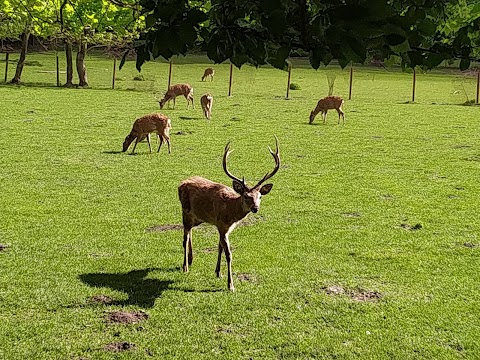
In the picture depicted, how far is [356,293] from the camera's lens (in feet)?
21.8

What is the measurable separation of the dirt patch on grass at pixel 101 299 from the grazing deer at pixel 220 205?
1102 mm

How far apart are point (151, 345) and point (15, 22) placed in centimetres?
2628

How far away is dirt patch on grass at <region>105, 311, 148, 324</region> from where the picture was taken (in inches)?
231

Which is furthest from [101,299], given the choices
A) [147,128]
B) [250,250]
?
[147,128]

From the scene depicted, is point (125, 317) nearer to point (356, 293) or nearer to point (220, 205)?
point (220, 205)

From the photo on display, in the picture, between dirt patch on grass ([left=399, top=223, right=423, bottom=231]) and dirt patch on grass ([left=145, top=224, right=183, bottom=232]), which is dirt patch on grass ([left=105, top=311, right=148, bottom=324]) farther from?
dirt patch on grass ([left=399, top=223, right=423, bottom=231])

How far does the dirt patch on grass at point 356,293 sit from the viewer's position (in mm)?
6504

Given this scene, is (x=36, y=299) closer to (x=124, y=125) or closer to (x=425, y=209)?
(x=425, y=209)

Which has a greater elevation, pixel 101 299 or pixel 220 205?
pixel 220 205

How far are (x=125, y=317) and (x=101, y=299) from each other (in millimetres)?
518

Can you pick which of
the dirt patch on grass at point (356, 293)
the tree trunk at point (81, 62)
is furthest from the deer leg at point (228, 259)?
the tree trunk at point (81, 62)

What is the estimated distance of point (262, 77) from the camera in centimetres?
3953

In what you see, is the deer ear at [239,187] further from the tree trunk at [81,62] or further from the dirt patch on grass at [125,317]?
the tree trunk at [81,62]

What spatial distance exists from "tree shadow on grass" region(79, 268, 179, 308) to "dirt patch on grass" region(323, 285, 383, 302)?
165cm
